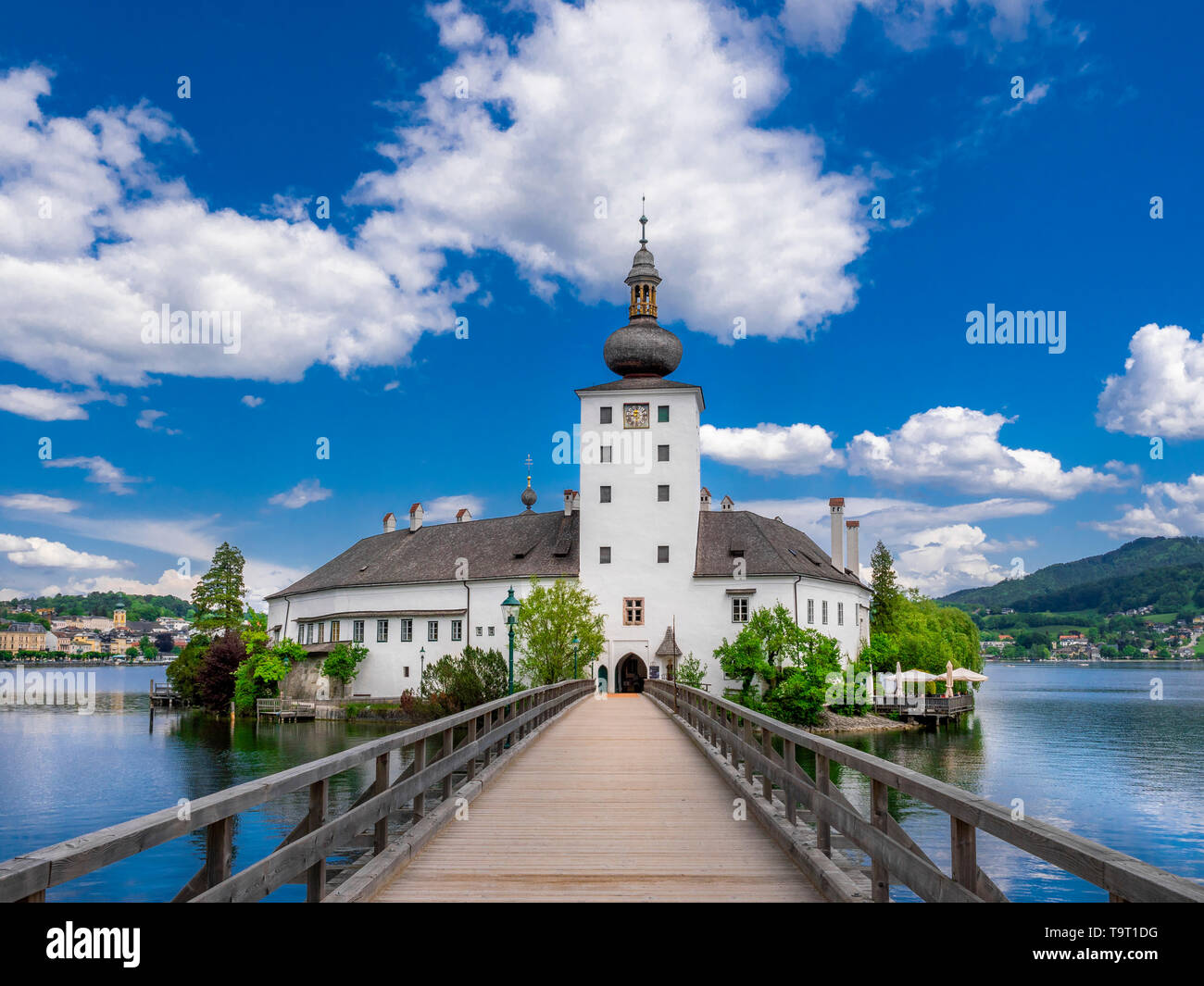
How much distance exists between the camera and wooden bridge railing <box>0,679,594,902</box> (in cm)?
328

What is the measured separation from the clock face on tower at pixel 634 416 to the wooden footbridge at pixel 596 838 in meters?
39.8

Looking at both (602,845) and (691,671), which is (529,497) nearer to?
(691,671)

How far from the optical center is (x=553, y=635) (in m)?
46.5

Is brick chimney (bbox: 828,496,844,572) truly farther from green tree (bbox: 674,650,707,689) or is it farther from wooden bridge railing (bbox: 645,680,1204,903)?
wooden bridge railing (bbox: 645,680,1204,903)

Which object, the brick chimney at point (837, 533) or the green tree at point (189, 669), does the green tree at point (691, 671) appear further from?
the green tree at point (189, 669)

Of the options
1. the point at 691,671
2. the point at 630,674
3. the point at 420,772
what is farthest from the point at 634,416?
the point at 420,772

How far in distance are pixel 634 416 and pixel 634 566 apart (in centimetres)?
809

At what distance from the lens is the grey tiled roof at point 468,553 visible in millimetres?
56625

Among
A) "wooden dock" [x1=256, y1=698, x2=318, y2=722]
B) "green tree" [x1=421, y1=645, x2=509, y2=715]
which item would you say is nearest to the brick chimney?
"green tree" [x1=421, y1=645, x2=509, y2=715]

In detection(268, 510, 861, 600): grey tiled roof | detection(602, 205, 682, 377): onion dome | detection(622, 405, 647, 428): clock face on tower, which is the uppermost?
detection(602, 205, 682, 377): onion dome

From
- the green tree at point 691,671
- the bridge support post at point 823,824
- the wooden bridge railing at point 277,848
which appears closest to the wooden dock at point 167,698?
the green tree at point 691,671

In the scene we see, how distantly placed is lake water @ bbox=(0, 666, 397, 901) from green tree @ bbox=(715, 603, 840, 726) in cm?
1864
